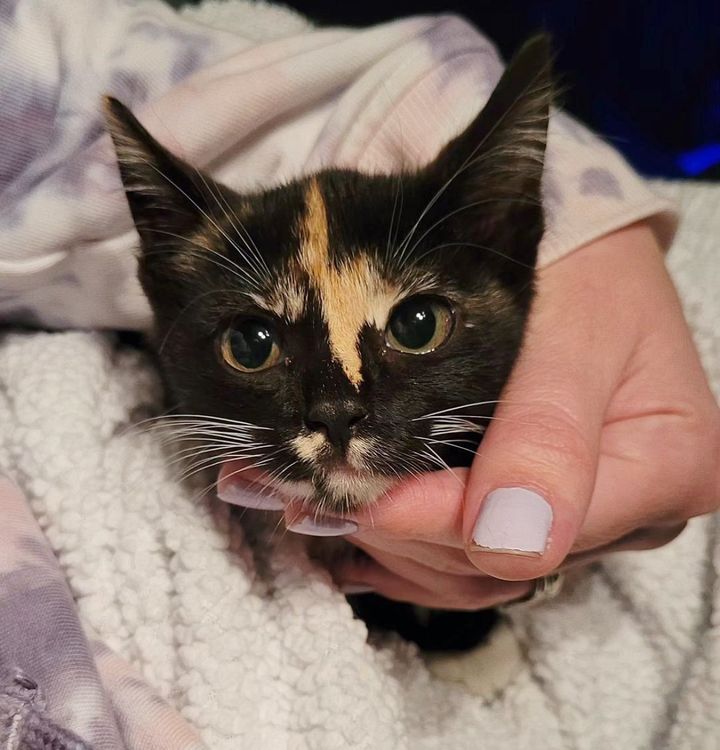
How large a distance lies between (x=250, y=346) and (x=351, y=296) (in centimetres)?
11

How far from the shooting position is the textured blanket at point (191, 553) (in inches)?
30.9

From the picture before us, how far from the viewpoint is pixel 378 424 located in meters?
0.70

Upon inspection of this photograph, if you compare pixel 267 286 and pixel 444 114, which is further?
pixel 444 114

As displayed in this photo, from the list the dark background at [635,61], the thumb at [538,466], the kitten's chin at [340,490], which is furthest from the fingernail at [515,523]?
the dark background at [635,61]

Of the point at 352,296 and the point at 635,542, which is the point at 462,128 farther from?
the point at 635,542

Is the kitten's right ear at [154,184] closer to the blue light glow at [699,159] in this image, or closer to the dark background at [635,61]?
the dark background at [635,61]

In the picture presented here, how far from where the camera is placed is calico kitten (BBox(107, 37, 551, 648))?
2.34 feet

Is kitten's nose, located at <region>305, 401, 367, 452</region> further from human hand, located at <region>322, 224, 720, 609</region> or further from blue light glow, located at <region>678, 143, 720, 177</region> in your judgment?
blue light glow, located at <region>678, 143, 720, 177</region>

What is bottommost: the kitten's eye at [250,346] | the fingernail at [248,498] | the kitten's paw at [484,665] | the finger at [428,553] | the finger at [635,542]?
the kitten's paw at [484,665]

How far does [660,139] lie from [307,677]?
118 centimetres

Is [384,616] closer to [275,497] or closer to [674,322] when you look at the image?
[275,497]

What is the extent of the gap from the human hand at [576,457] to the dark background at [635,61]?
55 centimetres

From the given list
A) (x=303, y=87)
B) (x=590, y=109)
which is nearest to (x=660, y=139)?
(x=590, y=109)

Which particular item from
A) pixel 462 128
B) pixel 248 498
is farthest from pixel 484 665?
pixel 462 128
